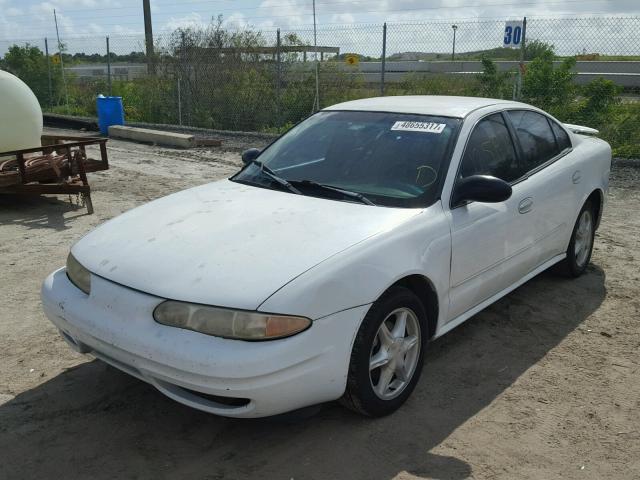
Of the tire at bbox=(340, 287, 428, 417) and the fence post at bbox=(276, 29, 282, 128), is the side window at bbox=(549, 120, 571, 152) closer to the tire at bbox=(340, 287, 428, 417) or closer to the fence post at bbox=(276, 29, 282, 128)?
the tire at bbox=(340, 287, 428, 417)

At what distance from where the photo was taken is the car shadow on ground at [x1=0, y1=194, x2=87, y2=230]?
7074 mm

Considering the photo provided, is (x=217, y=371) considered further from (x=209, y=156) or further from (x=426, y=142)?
(x=209, y=156)

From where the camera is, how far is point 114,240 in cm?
333

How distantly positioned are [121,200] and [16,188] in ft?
4.19

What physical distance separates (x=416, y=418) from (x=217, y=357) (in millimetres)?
1198

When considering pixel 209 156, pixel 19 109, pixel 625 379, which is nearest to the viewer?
pixel 625 379

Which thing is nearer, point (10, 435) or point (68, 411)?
point (10, 435)

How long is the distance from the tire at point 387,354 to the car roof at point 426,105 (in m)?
1.41

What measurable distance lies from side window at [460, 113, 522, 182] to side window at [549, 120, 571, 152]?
2.76 ft

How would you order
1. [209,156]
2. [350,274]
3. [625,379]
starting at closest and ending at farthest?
[350,274] < [625,379] < [209,156]

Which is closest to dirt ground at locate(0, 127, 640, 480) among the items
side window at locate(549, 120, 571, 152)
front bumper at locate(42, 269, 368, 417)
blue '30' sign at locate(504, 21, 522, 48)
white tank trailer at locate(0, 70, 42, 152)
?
front bumper at locate(42, 269, 368, 417)

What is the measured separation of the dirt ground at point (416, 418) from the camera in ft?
9.35

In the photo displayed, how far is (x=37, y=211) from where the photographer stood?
25.1 ft

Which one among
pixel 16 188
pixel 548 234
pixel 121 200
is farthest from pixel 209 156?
pixel 548 234
